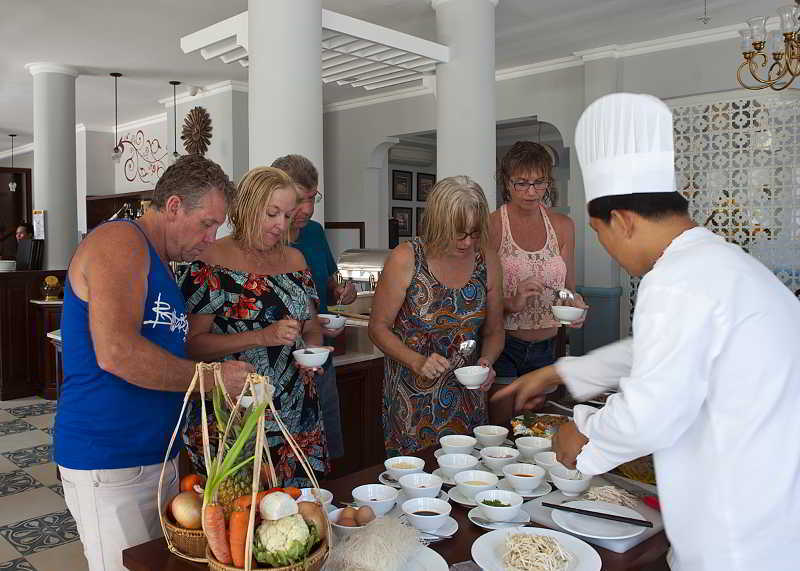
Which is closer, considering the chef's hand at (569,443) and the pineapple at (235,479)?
the pineapple at (235,479)

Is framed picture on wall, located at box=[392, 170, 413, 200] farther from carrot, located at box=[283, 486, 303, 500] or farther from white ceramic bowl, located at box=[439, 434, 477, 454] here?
carrot, located at box=[283, 486, 303, 500]

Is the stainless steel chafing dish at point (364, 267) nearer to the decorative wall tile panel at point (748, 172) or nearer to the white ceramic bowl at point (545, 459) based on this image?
the white ceramic bowl at point (545, 459)

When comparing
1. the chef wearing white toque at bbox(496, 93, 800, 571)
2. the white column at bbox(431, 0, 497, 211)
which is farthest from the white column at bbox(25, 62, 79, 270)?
the chef wearing white toque at bbox(496, 93, 800, 571)

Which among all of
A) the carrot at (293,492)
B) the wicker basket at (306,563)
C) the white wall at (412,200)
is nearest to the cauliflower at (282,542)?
the wicker basket at (306,563)

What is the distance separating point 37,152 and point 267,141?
17.0 ft

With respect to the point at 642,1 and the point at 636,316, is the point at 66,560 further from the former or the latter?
the point at 642,1

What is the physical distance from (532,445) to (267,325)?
0.84 meters

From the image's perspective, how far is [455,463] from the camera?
1.78 meters

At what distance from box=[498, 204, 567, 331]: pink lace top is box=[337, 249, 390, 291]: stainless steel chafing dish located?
5.14 feet

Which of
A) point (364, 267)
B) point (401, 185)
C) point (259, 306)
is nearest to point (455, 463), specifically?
point (259, 306)

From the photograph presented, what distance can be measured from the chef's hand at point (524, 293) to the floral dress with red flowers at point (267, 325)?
0.88 m

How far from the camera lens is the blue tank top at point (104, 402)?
1615mm

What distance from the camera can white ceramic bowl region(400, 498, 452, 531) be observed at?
143cm

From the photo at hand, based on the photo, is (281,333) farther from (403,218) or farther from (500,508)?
(403,218)
